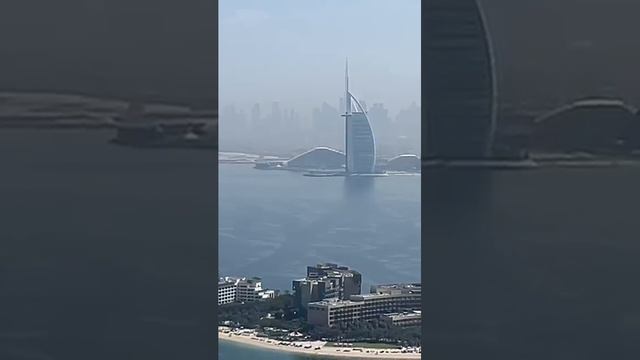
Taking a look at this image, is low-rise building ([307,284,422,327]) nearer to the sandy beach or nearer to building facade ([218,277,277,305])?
the sandy beach

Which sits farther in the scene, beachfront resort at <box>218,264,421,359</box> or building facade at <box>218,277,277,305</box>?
building facade at <box>218,277,277,305</box>

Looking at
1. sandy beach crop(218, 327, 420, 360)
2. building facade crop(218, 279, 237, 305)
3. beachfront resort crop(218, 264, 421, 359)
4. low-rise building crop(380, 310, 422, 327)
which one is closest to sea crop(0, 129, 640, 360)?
low-rise building crop(380, 310, 422, 327)

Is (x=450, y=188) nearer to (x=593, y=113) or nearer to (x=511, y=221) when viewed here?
(x=511, y=221)

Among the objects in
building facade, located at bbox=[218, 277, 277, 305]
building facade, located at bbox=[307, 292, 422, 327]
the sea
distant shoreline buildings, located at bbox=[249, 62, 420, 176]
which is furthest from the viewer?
distant shoreline buildings, located at bbox=[249, 62, 420, 176]

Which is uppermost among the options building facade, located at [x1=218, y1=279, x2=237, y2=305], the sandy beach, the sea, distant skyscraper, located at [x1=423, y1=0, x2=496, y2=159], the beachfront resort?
distant skyscraper, located at [x1=423, y1=0, x2=496, y2=159]
